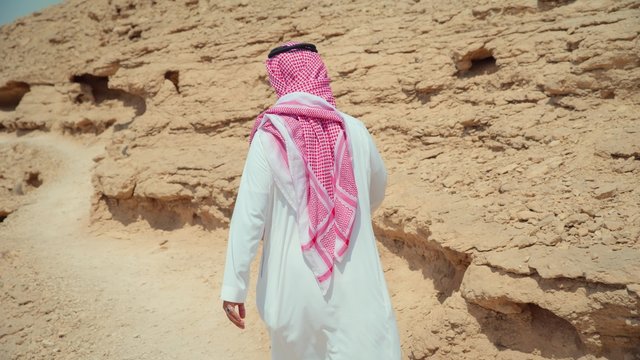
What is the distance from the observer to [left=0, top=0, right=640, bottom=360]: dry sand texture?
2.86 meters

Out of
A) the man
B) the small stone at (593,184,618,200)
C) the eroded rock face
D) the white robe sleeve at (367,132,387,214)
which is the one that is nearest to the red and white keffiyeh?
the man

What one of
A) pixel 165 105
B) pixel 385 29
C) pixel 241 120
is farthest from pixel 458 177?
pixel 165 105

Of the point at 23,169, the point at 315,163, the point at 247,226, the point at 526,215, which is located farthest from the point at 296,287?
the point at 23,169

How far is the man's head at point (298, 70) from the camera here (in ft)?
7.55

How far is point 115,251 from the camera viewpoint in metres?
5.52

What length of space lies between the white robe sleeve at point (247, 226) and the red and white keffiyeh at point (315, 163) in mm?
97

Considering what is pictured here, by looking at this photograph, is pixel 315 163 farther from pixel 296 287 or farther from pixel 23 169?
pixel 23 169

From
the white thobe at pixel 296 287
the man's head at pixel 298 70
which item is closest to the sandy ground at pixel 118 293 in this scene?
the white thobe at pixel 296 287

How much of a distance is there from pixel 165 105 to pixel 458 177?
4303 mm

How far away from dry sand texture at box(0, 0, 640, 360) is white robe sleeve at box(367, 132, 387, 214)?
3.01 feet

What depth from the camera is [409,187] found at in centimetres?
409

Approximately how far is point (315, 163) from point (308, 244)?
354mm

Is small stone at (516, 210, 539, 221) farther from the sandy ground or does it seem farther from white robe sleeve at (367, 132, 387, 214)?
white robe sleeve at (367, 132, 387, 214)

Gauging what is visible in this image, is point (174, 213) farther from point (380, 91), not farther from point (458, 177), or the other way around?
point (458, 177)
